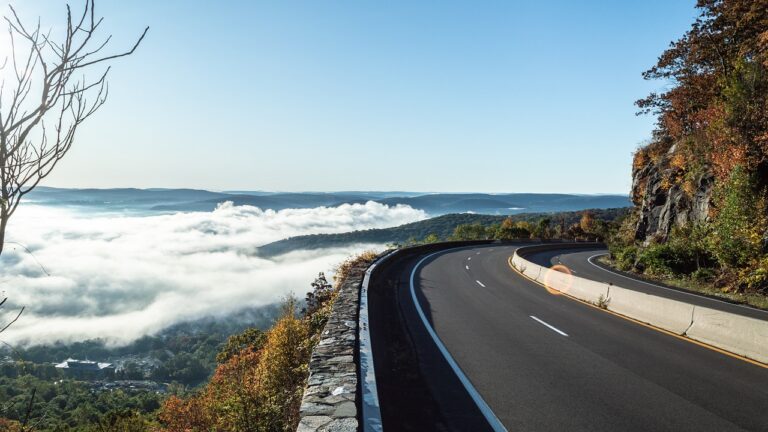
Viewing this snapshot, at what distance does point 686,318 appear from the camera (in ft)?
36.7

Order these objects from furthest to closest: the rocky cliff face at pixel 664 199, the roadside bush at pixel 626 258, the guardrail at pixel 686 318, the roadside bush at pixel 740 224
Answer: the roadside bush at pixel 626 258 → the rocky cliff face at pixel 664 199 → the roadside bush at pixel 740 224 → the guardrail at pixel 686 318

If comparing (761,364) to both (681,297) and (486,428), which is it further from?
(681,297)

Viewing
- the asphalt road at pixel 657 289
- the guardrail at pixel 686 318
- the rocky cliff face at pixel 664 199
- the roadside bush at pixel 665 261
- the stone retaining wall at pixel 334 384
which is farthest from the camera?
the rocky cliff face at pixel 664 199

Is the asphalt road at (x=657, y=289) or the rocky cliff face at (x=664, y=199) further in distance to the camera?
the rocky cliff face at (x=664, y=199)

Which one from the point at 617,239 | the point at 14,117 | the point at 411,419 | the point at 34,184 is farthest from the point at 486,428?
the point at 617,239

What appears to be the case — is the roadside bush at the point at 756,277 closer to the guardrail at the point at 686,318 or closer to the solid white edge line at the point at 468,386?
the guardrail at the point at 686,318

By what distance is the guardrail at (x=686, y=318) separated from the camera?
902 centimetres

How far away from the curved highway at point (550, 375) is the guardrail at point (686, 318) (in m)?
0.48

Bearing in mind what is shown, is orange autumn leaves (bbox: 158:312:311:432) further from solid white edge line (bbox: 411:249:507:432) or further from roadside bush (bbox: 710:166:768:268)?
roadside bush (bbox: 710:166:768:268)

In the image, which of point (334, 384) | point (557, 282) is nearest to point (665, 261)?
point (557, 282)

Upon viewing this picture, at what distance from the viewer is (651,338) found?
10.7 m

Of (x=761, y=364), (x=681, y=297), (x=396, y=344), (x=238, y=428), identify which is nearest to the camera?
(x=238, y=428)

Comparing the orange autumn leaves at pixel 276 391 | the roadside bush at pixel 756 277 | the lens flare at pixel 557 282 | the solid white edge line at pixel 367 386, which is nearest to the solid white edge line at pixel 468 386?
the solid white edge line at pixel 367 386

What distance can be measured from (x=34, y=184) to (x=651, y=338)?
1204 cm
